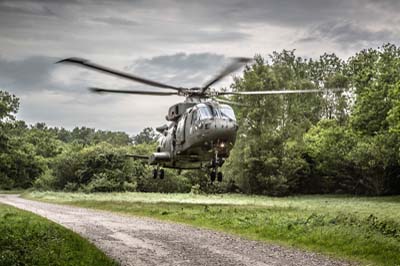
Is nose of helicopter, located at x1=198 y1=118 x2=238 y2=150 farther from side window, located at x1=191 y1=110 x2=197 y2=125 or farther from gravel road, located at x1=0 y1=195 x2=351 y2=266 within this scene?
gravel road, located at x1=0 y1=195 x2=351 y2=266

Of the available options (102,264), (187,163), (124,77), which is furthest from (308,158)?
(102,264)

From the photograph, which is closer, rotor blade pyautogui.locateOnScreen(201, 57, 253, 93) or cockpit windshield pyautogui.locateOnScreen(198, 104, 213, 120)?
rotor blade pyautogui.locateOnScreen(201, 57, 253, 93)

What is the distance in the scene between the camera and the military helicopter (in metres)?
28.5

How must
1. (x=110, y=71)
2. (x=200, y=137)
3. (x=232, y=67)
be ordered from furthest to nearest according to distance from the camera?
(x=200, y=137), (x=232, y=67), (x=110, y=71)

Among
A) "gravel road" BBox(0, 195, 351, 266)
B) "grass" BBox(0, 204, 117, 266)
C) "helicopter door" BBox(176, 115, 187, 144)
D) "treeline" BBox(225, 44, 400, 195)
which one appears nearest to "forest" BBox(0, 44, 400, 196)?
"treeline" BBox(225, 44, 400, 195)

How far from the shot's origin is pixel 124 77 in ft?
78.3

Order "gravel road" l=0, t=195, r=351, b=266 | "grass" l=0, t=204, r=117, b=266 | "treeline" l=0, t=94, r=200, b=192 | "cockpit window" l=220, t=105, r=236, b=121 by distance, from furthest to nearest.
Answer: "treeline" l=0, t=94, r=200, b=192 → "cockpit window" l=220, t=105, r=236, b=121 → "gravel road" l=0, t=195, r=351, b=266 → "grass" l=0, t=204, r=117, b=266

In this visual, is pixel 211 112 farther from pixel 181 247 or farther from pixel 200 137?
pixel 181 247

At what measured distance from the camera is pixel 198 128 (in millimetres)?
29016

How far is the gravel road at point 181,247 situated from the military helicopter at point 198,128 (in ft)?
26.2

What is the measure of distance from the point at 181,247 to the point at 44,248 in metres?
Result: 3.86

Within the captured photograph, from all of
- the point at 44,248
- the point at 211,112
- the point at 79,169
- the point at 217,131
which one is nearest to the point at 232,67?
the point at 211,112

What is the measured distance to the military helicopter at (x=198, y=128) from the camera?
1121 inches

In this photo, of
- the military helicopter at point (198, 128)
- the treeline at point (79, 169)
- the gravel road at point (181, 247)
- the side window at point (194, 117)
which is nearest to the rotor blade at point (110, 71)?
the military helicopter at point (198, 128)
